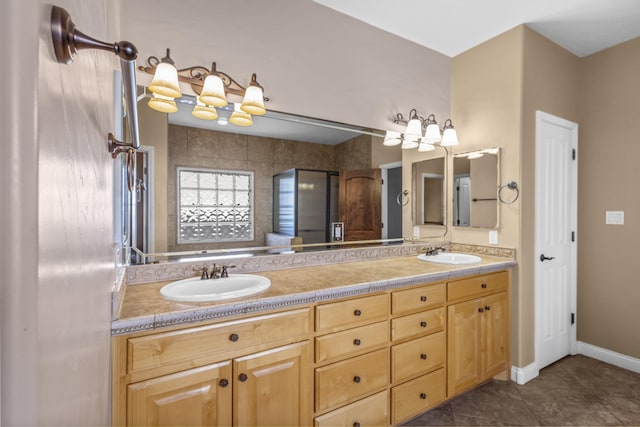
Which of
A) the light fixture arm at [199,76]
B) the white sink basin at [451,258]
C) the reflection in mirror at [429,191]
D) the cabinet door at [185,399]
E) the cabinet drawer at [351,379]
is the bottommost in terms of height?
the cabinet drawer at [351,379]

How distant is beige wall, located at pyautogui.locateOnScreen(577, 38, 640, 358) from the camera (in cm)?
240

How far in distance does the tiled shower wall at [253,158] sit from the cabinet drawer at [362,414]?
0.98m

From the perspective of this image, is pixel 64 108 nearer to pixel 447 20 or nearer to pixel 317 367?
pixel 317 367

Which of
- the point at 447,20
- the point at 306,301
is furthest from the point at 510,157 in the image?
the point at 306,301

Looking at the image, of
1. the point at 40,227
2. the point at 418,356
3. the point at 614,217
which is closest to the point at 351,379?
the point at 418,356

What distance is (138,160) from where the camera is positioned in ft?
5.04


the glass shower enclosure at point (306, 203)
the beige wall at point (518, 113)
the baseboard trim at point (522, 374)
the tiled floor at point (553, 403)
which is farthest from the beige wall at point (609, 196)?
the glass shower enclosure at point (306, 203)

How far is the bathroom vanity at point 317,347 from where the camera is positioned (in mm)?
1092

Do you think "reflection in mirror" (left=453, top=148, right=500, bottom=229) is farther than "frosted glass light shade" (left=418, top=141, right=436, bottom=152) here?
No

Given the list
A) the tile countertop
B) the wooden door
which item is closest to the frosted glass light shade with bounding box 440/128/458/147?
the wooden door

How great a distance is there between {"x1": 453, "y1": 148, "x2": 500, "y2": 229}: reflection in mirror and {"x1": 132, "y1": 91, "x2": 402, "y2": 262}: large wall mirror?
123cm

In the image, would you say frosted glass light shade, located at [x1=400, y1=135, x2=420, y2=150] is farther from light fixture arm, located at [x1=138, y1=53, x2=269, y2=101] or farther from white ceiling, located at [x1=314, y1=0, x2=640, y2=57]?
light fixture arm, located at [x1=138, y1=53, x2=269, y2=101]

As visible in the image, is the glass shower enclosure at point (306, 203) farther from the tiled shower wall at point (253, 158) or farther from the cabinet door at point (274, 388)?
the cabinet door at point (274, 388)

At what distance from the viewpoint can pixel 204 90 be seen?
1.54 meters
